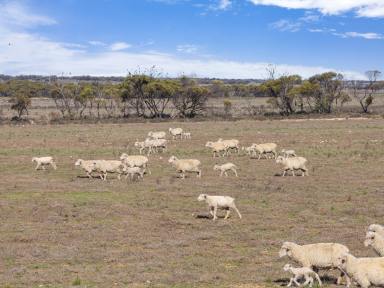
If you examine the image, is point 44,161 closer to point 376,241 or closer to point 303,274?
point 303,274

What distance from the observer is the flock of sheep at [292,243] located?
11766mm

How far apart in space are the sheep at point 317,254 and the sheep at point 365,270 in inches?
18.2

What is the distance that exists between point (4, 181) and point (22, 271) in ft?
52.0

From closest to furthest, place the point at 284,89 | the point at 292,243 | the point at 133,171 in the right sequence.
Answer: the point at 292,243 < the point at 133,171 < the point at 284,89

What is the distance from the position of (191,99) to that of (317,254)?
80424 millimetres

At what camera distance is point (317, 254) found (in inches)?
512

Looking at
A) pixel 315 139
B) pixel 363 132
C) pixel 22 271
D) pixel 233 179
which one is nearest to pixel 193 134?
pixel 315 139

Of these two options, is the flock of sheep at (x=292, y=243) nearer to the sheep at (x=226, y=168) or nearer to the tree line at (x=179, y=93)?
the sheep at (x=226, y=168)

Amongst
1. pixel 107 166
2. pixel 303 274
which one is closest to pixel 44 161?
pixel 107 166

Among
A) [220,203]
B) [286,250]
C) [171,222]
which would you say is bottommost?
[171,222]

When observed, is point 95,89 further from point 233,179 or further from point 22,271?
point 22,271

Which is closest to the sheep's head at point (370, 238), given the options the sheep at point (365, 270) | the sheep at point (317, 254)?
the sheep at point (317, 254)

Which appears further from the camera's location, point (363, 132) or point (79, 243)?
point (363, 132)

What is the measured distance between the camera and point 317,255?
13008 mm
